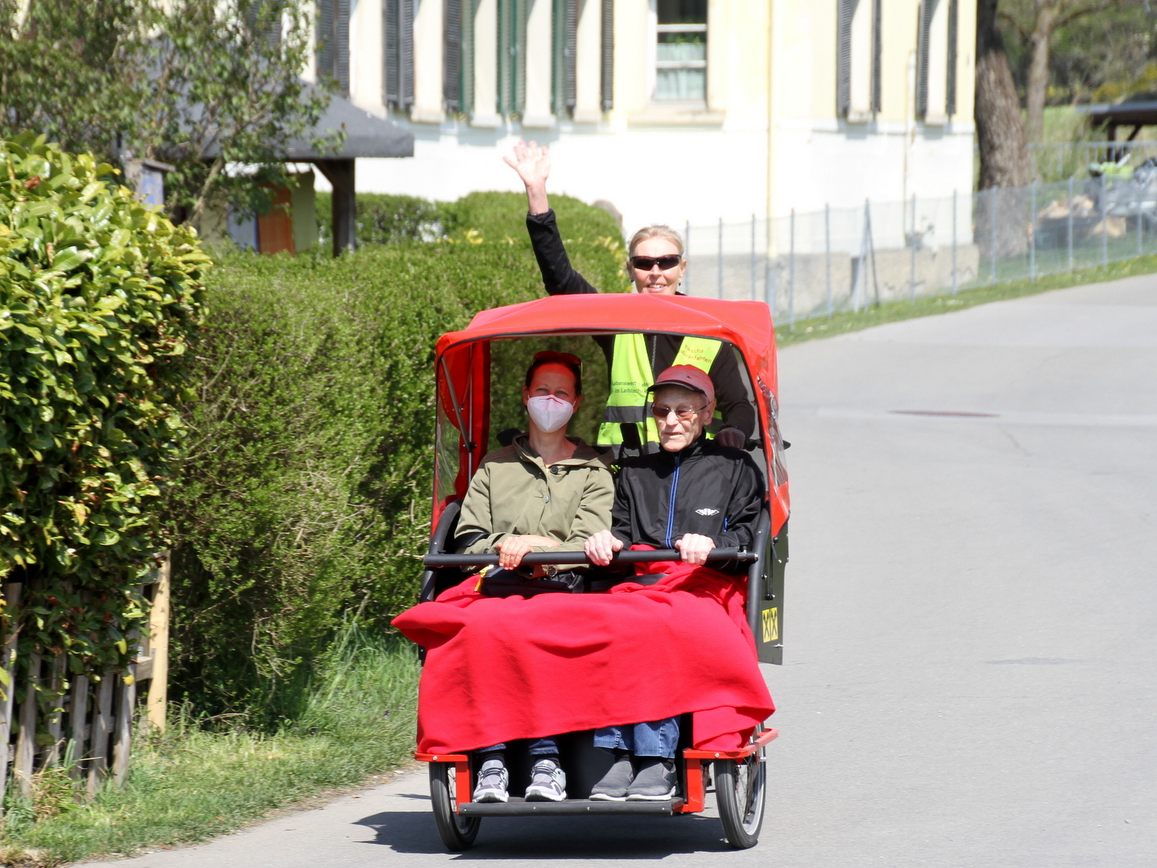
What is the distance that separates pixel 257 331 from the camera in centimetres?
772

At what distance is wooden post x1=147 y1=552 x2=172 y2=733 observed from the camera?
7.56m

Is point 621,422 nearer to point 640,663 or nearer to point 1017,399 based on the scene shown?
point 640,663

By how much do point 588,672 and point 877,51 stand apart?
98.7ft

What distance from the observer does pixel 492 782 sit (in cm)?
656

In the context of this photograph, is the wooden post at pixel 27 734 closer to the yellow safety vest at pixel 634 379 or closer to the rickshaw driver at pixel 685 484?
the rickshaw driver at pixel 685 484

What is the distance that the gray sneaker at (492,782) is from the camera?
655 centimetres

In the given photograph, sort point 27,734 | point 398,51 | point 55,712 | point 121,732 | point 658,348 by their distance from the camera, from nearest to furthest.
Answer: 1. point 27,734
2. point 55,712
3. point 121,732
4. point 658,348
5. point 398,51

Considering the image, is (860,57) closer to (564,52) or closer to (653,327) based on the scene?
(564,52)

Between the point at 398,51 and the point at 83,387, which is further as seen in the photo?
the point at 398,51

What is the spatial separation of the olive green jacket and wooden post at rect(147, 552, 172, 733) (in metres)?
1.15

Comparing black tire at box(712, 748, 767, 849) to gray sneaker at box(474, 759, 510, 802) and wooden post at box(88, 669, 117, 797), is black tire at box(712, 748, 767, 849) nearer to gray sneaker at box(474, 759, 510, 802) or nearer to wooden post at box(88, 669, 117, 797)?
gray sneaker at box(474, 759, 510, 802)

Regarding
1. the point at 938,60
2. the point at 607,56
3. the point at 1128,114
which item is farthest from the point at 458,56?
the point at 1128,114

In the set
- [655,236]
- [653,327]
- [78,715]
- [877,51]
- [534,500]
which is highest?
[877,51]

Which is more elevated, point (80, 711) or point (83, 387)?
point (83, 387)
